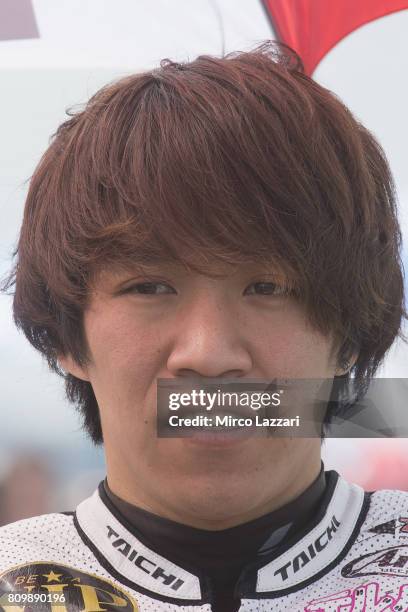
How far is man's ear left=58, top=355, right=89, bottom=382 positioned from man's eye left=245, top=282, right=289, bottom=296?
0.79 ft

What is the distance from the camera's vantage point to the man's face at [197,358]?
862 mm

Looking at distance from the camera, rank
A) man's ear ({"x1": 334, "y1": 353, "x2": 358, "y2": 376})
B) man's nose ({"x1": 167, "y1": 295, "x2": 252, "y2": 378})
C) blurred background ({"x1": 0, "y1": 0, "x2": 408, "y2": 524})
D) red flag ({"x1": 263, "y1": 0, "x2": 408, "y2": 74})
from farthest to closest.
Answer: red flag ({"x1": 263, "y1": 0, "x2": 408, "y2": 74}) → blurred background ({"x1": 0, "y1": 0, "x2": 408, "y2": 524}) → man's ear ({"x1": 334, "y1": 353, "x2": 358, "y2": 376}) → man's nose ({"x1": 167, "y1": 295, "x2": 252, "y2": 378})

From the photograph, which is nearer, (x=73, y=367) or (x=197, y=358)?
(x=197, y=358)

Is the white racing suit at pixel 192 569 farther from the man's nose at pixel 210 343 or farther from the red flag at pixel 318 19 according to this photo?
the red flag at pixel 318 19

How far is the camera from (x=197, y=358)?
84 centimetres

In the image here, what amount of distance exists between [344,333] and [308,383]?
0.31 feet

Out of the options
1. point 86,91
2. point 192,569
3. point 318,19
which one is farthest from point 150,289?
point 318,19

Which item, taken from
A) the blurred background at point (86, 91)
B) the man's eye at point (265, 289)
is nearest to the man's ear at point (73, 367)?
the blurred background at point (86, 91)

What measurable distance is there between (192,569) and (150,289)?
0.32 metres

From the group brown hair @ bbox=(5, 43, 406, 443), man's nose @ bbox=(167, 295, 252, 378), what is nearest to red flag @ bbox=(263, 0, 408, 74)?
brown hair @ bbox=(5, 43, 406, 443)

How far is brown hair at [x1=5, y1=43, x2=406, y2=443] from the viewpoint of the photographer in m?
0.89

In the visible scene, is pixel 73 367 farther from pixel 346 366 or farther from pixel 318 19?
pixel 318 19

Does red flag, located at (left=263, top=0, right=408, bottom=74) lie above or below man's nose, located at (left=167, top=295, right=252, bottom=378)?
above

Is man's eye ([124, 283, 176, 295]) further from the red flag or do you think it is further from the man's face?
the red flag
